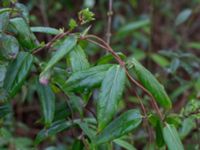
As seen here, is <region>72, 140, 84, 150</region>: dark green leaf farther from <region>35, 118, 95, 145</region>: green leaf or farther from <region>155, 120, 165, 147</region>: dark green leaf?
<region>155, 120, 165, 147</region>: dark green leaf

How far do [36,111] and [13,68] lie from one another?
1845 mm

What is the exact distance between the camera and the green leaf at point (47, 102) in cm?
102

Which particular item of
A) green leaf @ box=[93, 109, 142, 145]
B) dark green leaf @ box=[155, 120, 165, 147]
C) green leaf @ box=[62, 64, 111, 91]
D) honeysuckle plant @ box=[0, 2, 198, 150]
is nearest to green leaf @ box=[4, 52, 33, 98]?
honeysuckle plant @ box=[0, 2, 198, 150]

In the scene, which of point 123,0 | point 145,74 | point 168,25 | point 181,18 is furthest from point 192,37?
point 145,74

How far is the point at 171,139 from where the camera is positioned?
98 centimetres

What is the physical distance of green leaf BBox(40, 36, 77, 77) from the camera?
2.96 feet

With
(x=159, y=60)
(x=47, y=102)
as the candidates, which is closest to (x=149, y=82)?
(x=47, y=102)

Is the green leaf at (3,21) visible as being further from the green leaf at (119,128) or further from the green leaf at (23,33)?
the green leaf at (119,128)

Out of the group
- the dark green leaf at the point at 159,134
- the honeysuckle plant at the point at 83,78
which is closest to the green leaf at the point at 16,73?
the honeysuckle plant at the point at 83,78

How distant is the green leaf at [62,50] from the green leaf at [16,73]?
80mm

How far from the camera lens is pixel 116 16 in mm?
2744

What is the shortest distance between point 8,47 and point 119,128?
288 mm

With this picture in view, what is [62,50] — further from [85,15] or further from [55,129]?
[55,129]

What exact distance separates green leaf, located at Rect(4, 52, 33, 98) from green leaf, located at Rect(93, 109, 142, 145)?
201 millimetres
